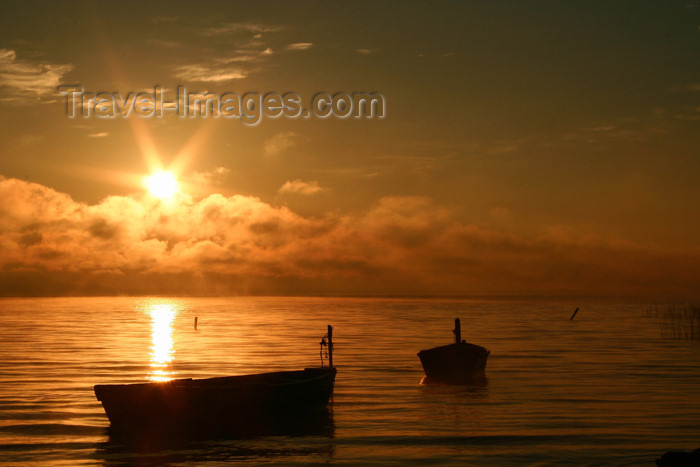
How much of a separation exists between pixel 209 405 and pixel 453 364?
16721 mm

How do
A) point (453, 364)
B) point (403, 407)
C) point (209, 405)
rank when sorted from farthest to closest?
1. point (453, 364)
2. point (403, 407)
3. point (209, 405)

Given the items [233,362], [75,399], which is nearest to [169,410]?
[75,399]

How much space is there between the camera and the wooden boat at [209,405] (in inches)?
946

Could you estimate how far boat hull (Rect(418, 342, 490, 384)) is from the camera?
3797cm

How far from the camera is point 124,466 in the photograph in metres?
20.5

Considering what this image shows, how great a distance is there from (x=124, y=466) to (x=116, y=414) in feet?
12.6

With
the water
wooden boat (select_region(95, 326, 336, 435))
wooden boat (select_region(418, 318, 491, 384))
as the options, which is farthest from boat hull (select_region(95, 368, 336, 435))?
wooden boat (select_region(418, 318, 491, 384))

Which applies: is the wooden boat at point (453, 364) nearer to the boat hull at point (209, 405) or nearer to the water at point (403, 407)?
the water at point (403, 407)

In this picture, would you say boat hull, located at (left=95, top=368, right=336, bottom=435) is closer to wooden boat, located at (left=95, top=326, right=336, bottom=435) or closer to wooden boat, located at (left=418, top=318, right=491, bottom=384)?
wooden boat, located at (left=95, top=326, right=336, bottom=435)

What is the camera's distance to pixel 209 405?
2472cm

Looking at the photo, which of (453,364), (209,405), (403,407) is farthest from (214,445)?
(453,364)

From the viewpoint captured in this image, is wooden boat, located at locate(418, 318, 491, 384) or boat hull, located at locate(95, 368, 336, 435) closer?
boat hull, located at locate(95, 368, 336, 435)

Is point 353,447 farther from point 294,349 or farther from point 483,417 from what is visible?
point 294,349

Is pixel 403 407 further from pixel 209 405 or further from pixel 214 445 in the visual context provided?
pixel 214 445
